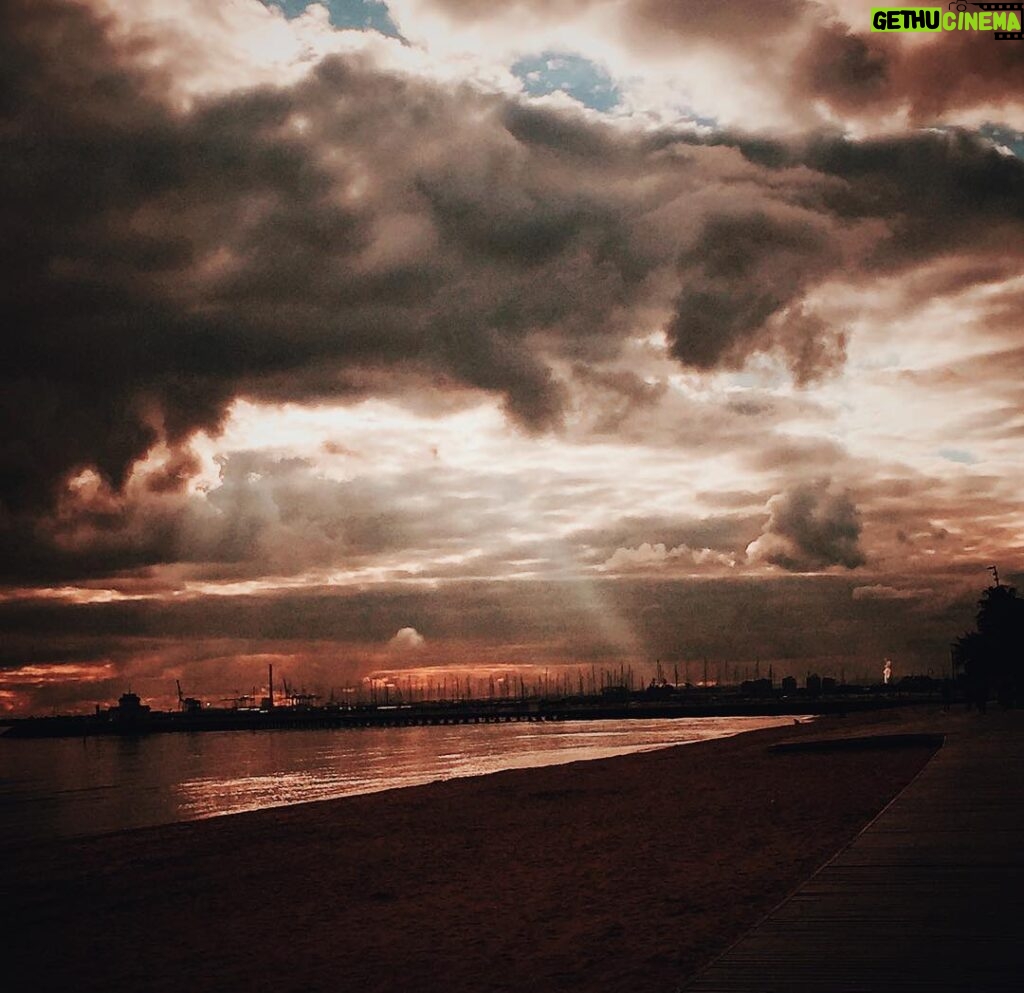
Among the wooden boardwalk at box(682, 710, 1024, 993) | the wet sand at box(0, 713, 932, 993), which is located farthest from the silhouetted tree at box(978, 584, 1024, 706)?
the wooden boardwalk at box(682, 710, 1024, 993)

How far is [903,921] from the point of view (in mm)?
9609

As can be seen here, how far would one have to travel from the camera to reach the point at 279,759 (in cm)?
9425

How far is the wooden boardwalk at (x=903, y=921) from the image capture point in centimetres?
805

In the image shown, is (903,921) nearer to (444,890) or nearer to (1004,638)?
(444,890)

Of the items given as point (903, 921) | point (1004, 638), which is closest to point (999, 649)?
point (1004, 638)

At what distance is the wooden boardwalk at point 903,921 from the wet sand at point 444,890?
190cm

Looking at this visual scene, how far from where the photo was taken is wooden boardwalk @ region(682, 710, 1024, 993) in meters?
8.05

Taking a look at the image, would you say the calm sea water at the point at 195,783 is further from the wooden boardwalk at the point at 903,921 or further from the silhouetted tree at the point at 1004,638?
the wooden boardwalk at the point at 903,921

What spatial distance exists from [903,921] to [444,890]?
33.7 ft

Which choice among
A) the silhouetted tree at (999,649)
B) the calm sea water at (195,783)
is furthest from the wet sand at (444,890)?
the silhouetted tree at (999,649)

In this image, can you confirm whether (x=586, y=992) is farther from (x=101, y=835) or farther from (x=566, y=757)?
(x=566, y=757)

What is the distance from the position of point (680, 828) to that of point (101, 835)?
22.5 metres

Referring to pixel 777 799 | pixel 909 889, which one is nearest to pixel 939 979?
pixel 909 889

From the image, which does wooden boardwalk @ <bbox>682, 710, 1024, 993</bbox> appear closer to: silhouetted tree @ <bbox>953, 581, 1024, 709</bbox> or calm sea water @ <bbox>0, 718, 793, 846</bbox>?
calm sea water @ <bbox>0, 718, 793, 846</bbox>
